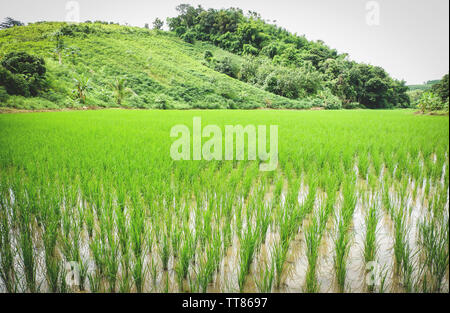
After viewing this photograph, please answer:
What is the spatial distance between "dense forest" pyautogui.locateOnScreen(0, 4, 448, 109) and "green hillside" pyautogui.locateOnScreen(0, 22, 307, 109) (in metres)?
0.08

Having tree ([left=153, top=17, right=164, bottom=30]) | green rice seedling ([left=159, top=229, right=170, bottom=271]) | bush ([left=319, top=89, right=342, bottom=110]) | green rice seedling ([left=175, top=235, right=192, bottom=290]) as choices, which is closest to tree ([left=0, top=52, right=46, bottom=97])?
green rice seedling ([left=159, top=229, right=170, bottom=271])

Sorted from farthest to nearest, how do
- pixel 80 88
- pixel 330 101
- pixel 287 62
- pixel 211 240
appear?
pixel 287 62, pixel 330 101, pixel 80 88, pixel 211 240

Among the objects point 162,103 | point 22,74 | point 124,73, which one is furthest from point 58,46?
point 22,74

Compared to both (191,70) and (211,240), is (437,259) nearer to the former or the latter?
(211,240)

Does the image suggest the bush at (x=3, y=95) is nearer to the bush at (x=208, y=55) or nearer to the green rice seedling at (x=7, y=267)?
the green rice seedling at (x=7, y=267)

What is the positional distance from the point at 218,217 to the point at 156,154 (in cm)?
186

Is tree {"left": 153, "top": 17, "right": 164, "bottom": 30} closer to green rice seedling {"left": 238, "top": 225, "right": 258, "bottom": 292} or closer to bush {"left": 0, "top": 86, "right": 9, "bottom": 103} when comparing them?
bush {"left": 0, "top": 86, "right": 9, "bottom": 103}

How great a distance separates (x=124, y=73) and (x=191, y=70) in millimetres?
7932

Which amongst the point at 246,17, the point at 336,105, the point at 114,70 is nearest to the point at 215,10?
the point at 246,17

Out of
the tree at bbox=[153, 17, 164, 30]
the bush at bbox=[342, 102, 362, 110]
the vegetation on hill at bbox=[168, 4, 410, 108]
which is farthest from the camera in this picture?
the tree at bbox=[153, 17, 164, 30]

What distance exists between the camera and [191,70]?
83.6ft

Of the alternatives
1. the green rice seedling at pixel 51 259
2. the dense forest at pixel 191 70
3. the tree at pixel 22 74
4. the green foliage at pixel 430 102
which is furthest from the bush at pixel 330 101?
the green rice seedling at pixel 51 259

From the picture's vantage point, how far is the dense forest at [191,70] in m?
12.3

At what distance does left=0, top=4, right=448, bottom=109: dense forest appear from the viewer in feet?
40.2
